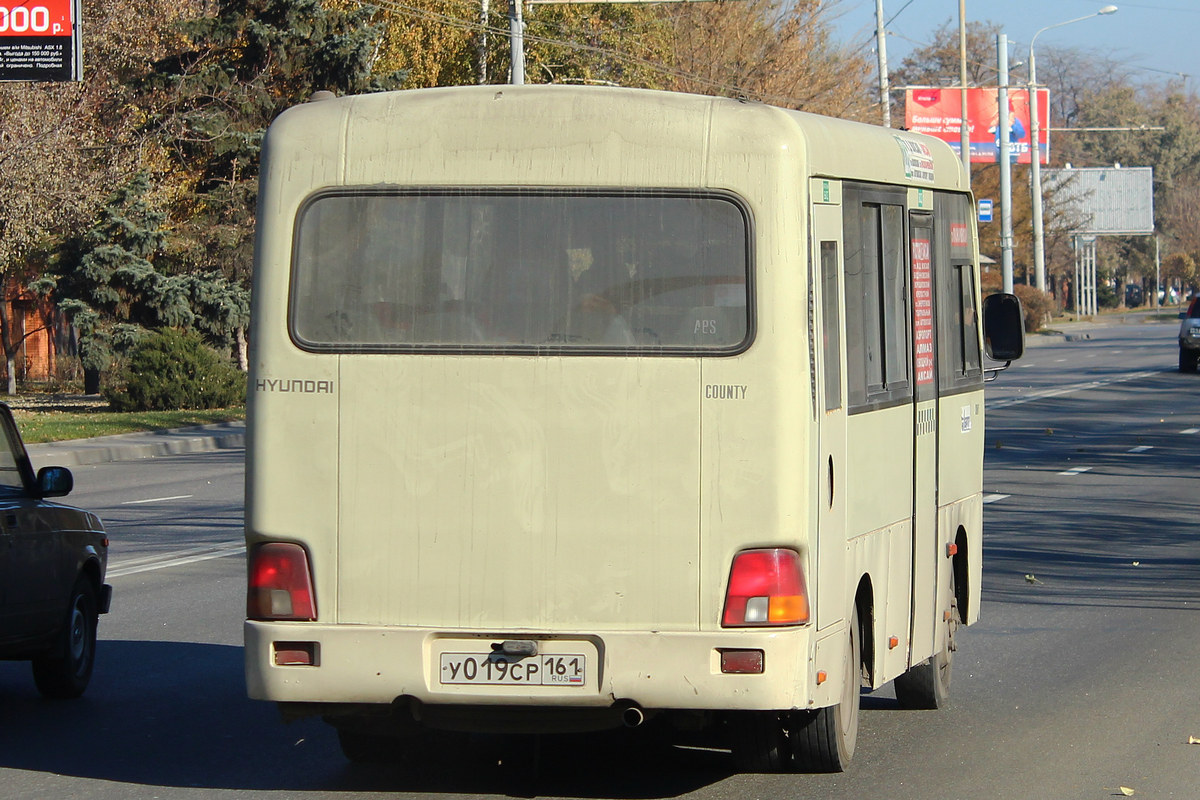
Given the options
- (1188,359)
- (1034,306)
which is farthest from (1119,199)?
(1188,359)

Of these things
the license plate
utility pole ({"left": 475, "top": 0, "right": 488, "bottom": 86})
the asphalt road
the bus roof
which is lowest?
the asphalt road

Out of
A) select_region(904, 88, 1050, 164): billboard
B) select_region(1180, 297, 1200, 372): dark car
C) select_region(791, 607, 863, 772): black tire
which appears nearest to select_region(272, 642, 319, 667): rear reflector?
select_region(791, 607, 863, 772): black tire

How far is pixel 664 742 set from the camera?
280 inches

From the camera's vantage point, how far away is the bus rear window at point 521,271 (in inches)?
224

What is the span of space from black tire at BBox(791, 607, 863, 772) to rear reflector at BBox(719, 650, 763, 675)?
2.18 feet

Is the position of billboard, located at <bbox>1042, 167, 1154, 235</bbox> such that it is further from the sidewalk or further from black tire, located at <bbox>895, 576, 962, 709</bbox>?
black tire, located at <bbox>895, 576, 962, 709</bbox>

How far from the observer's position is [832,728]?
625 centimetres

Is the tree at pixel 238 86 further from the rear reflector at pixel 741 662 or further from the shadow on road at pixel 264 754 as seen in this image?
the rear reflector at pixel 741 662

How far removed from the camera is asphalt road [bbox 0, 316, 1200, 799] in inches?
252

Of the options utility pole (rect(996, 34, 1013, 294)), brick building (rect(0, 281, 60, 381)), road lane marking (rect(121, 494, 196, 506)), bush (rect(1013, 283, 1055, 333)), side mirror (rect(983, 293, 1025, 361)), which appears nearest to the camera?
side mirror (rect(983, 293, 1025, 361))

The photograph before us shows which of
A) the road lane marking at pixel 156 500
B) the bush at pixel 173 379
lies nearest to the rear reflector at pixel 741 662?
the road lane marking at pixel 156 500

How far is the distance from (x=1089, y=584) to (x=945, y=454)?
4623 millimetres

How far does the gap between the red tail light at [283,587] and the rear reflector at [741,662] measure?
1422 millimetres

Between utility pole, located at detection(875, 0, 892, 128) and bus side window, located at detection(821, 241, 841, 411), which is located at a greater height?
A: utility pole, located at detection(875, 0, 892, 128)
